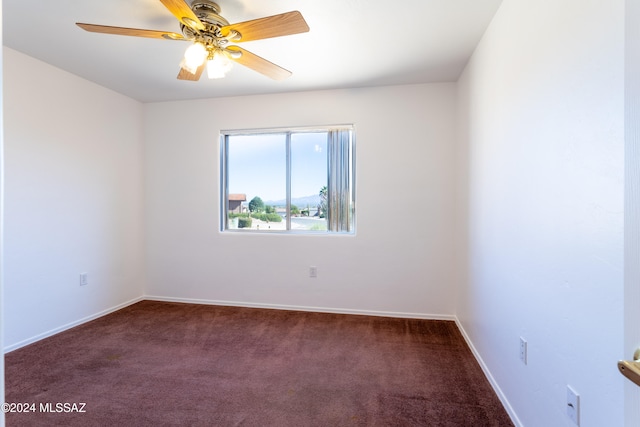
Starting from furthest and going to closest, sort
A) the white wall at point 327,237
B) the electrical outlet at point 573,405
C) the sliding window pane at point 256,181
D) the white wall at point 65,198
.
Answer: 1. the sliding window pane at point 256,181
2. the white wall at point 327,237
3. the white wall at point 65,198
4. the electrical outlet at point 573,405

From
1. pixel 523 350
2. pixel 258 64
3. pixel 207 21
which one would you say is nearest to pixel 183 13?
pixel 207 21

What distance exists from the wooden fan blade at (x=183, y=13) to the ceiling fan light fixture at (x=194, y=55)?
0.10 metres

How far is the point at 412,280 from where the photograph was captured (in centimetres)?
318

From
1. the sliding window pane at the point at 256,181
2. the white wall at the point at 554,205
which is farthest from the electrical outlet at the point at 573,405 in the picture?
the sliding window pane at the point at 256,181

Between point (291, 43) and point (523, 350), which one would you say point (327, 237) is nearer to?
point (291, 43)

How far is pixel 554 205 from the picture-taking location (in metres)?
1.30

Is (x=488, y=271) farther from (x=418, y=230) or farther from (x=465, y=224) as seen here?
(x=418, y=230)

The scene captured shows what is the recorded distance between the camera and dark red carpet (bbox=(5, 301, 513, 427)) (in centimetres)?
173

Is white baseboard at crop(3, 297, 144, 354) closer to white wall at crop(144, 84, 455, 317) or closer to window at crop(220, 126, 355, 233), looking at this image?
white wall at crop(144, 84, 455, 317)

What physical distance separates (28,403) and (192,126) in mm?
2888

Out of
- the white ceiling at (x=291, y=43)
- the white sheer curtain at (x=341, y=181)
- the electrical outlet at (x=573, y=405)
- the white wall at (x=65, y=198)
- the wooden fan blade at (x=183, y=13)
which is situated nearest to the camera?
the electrical outlet at (x=573, y=405)

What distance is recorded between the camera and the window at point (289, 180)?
3.41 m

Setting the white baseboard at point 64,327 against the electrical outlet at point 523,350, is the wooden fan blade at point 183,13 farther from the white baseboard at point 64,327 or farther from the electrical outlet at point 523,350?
the white baseboard at point 64,327

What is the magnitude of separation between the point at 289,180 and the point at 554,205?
267 cm
